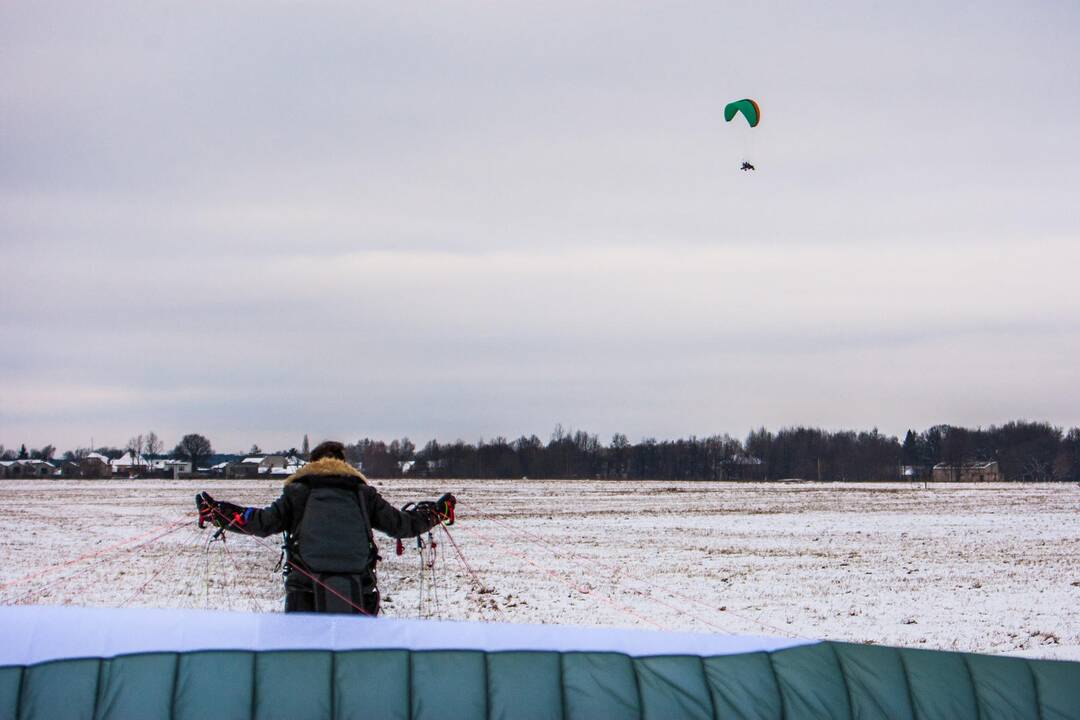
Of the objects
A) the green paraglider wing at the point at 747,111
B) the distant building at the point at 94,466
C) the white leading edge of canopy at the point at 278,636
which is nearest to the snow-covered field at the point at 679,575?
the white leading edge of canopy at the point at 278,636

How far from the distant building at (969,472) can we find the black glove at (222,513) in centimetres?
13712

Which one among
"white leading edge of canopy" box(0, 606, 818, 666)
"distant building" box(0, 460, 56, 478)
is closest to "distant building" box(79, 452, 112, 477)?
"distant building" box(0, 460, 56, 478)

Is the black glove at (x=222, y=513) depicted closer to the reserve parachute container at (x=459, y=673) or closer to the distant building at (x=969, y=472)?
the reserve parachute container at (x=459, y=673)

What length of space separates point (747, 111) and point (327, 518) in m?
18.8

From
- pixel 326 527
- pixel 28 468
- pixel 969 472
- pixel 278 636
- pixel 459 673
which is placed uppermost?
pixel 969 472

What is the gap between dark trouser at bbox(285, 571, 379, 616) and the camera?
6523 mm

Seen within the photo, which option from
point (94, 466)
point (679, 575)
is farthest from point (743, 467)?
point (679, 575)

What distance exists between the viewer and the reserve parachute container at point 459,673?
14.1 feet

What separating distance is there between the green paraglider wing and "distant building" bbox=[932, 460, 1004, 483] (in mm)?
120372

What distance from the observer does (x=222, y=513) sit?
278 inches

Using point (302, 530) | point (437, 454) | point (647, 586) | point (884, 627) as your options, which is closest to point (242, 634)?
point (302, 530)

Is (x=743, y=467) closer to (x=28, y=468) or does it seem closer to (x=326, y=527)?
(x=28, y=468)

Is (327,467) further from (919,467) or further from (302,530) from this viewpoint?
(919,467)

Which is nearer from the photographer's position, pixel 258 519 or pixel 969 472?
pixel 258 519
